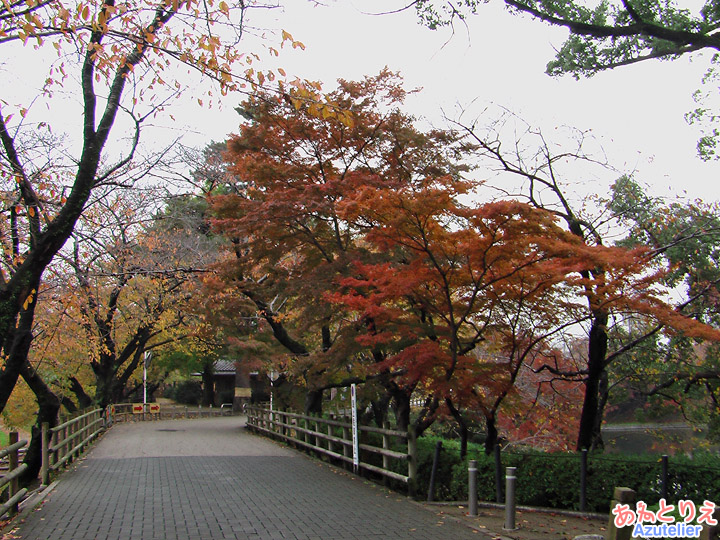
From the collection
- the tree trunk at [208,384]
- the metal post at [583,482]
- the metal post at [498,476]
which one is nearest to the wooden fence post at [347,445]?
the metal post at [498,476]

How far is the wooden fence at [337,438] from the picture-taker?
10656mm

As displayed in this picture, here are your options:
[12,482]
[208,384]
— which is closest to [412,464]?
[12,482]

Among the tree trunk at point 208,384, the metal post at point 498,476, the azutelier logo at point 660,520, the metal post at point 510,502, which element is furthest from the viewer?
the tree trunk at point 208,384

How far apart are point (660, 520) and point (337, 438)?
10.2 m

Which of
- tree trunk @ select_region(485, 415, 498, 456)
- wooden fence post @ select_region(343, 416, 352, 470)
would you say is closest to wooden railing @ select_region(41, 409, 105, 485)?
wooden fence post @ select_region(343, 416, 352, 470)

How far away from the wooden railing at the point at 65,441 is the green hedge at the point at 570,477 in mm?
7003

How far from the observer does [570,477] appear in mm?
9242

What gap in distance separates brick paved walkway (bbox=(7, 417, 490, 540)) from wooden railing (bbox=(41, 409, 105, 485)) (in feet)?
1.29

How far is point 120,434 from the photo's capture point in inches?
961

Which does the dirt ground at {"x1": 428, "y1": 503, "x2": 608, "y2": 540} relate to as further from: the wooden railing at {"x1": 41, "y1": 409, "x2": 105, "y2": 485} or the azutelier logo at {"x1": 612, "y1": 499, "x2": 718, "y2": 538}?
the wooden railing at {"x1": 41, "y1": 409, "x2": 105, "y2": 485}

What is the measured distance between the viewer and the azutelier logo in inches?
161

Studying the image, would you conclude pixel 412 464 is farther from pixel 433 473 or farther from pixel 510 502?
pixel 510 502

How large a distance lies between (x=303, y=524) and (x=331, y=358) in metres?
4.78

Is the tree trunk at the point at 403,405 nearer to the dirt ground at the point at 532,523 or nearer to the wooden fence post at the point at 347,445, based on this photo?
the wooden fence post at the point at 347,445
